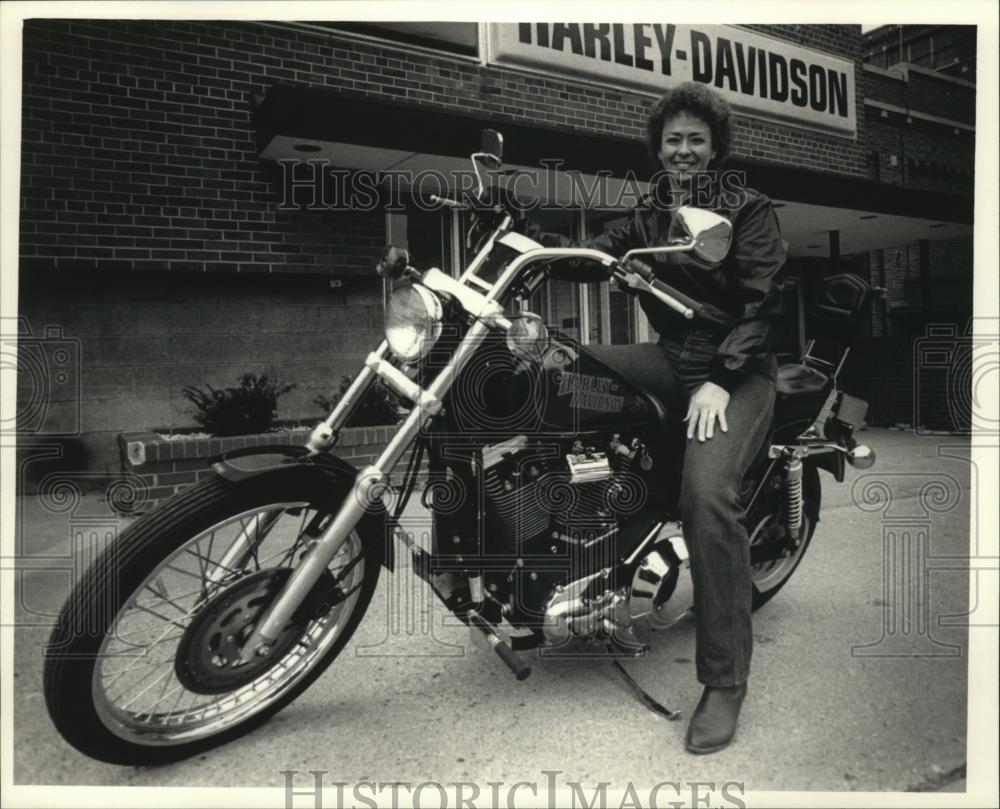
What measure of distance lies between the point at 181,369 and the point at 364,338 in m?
1.37

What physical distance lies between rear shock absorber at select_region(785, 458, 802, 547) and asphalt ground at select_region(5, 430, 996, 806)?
394 mm

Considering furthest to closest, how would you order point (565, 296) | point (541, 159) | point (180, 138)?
1. point (565, 296)
2. point (541, 159)
3. point (180, 138)

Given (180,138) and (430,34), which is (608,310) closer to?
(430,34)

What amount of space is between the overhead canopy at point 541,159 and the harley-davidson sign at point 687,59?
83cm

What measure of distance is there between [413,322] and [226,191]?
3901 mm

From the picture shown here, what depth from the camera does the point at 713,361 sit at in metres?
2.15

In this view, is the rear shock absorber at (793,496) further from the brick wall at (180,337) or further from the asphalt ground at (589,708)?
the brick wall at (180,337)

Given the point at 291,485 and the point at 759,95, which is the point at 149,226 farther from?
the point at 759,95

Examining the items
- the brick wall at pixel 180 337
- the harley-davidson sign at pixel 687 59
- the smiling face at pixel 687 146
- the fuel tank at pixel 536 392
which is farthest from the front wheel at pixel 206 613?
the harley-davidson sign at pixel 687 59

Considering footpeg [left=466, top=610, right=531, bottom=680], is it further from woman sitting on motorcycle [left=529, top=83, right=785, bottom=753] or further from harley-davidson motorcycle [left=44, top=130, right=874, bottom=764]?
woman sitting on motorcycle [left=529, top=83, right=785, bottom=753]

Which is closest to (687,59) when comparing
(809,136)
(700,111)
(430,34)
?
(809,136)

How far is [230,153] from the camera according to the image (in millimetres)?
5168

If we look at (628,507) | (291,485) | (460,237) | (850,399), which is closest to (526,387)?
(628,507)

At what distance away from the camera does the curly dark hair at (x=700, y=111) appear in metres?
2.36
